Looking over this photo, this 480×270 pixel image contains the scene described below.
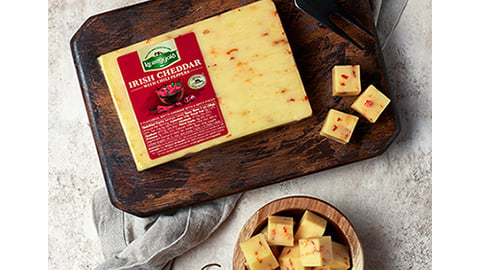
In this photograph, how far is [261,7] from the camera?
1.71 metres

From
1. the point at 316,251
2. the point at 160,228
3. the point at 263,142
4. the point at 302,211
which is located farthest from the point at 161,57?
the point at 316,251

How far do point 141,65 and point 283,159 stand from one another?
22.1 inches

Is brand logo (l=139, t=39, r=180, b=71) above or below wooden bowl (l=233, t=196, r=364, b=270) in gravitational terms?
above

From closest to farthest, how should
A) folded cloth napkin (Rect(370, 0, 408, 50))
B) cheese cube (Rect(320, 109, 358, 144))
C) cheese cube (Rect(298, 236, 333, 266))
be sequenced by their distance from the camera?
1. cheese cube (Rect(298, 236, 333, 266))
2. cheese cube (Rect(320, 109, 358, 144))
3. folded cloth napkin (Rect(370, 0, 408, 50))

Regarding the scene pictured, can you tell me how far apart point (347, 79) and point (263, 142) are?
1.13 feet

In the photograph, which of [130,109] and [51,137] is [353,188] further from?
[51,137]

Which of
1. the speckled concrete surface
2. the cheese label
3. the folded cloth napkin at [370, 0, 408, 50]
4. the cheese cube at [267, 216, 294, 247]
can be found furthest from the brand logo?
the folded cloth napkin at [370, 0, 408, 50]

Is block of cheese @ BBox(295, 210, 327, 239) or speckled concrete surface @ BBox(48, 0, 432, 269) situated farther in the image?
speckled concrete surface @ BBox(48, 0, 432, 269)

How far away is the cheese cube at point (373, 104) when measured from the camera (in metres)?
1.71

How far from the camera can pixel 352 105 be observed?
1.73m

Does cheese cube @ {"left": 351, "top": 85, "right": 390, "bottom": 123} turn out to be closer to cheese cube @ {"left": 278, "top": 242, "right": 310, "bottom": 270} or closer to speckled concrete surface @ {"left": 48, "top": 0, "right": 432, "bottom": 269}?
speckled concrete surface @ {"left": 48, "top": 0, "right": 432, "bottom": 269}

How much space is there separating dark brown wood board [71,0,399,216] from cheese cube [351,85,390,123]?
0.13 feet

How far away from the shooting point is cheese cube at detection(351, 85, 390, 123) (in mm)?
1705

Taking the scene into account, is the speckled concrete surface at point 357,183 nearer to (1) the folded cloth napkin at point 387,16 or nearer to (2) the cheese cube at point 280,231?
(1) the folded cloth napkin at point 387,16
